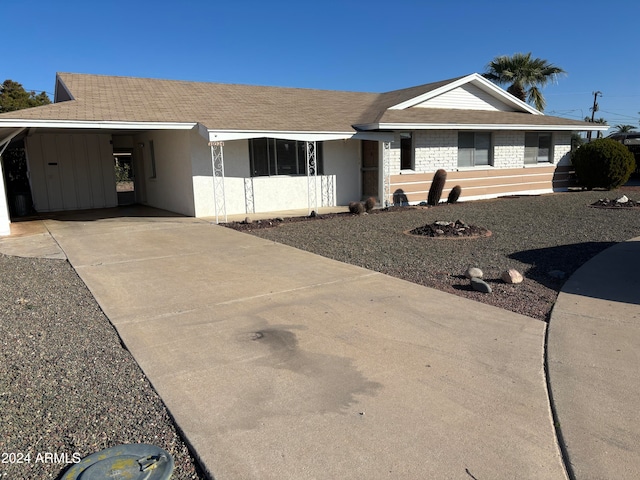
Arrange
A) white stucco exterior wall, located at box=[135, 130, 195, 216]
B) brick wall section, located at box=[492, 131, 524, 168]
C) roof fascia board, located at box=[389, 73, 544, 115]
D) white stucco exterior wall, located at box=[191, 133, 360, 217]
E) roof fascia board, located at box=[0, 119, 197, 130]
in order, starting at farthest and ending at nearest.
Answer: brick wall section, located at box=[492, 131, 524, 168]
roof fascia board, located at box=[389, 73, 544, 115]
white stucco exterior wall, located at box=[135, 130, 195, 216]
white stucco exterior wall, located at box=[191, 133, 360, 217]
roof fascia board, located at box=[0, 119, 197, 130]

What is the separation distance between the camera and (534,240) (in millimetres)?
10039

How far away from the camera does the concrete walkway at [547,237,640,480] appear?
2943mm

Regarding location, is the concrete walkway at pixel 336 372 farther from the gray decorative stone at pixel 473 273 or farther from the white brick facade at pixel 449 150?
the white brick facade at pixel 449 150

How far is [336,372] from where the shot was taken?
4.11m

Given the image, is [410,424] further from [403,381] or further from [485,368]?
[485,368]

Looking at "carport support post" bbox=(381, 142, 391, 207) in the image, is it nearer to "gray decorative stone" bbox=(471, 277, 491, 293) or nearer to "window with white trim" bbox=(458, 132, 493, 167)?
"window with white trim" bbox=(458, 132, 493, 167)

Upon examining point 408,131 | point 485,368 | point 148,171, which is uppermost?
point 408,131

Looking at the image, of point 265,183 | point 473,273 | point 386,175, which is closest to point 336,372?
point 473,273

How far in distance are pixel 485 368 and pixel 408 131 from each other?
564 inches

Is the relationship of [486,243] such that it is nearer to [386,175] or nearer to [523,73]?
[386,175]

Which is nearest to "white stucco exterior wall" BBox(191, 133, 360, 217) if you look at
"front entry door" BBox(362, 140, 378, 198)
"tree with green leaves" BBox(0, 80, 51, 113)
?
"front entry door" BBox(362, 140, 378, 198)

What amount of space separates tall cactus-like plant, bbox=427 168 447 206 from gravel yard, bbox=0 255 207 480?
13.4m

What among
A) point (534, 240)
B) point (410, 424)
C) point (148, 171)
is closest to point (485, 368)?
point (410, 424)

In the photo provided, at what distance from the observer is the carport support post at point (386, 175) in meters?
16.3
